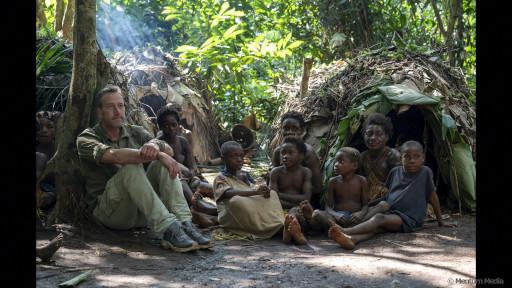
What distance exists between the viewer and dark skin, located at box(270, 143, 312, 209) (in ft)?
17.5

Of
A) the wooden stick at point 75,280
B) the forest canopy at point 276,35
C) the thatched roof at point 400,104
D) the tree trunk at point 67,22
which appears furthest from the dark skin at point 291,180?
the tree trunk at point 67,22

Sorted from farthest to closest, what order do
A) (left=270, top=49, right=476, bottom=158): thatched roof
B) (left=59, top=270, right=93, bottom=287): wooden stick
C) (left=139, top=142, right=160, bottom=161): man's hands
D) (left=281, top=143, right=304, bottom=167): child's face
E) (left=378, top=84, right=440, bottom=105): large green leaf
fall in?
(left=270, top=49, right=476, bottom=158): thatched roof
(left=378, top=84, right=440, bottom=105): large green leaf
(left=281, top=143, right=304, bottom=167): child's face
(left=139, top=142, right=160, bottom=161): man's hands
(left=59, top=270, right=93, bottom=287): wooden stick

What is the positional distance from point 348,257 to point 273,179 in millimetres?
1409

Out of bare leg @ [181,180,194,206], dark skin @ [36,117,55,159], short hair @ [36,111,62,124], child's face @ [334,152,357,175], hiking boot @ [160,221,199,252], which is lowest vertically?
hiking boot @ [160,221,199,252]

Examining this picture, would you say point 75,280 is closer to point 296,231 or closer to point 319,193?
point 296,231

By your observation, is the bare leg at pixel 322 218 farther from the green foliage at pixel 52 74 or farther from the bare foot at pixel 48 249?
the green foliage at pixel 52 74

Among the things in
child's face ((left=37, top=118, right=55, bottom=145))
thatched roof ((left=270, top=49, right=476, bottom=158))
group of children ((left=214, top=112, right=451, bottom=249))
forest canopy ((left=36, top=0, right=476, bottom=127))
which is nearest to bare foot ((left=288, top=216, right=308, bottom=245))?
group of children ((left=214, top=112, right=451, bottom=249))

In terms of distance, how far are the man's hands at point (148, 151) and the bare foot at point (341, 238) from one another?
4.90 feet

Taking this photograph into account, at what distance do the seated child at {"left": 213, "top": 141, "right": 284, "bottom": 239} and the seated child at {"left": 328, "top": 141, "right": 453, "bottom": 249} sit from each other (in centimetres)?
66

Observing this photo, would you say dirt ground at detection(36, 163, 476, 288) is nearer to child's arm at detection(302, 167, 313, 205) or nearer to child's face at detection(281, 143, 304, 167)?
child's arm at detection(302, 167, 313, 205)
